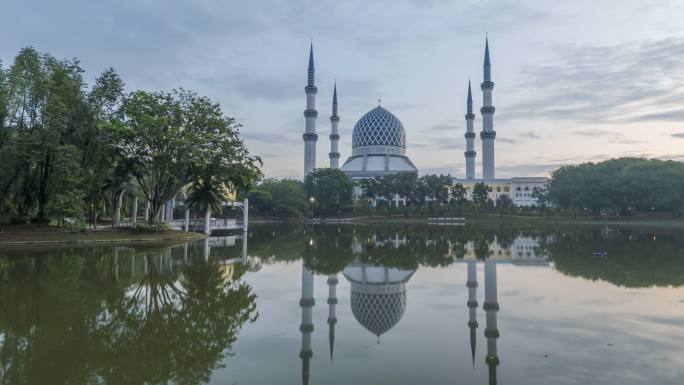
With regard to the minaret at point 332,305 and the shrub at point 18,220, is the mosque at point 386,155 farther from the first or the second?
the minaret at point 332,305

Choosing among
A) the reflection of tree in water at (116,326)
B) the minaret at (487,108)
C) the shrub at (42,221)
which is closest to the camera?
the reflection of tree in water at (116,326)

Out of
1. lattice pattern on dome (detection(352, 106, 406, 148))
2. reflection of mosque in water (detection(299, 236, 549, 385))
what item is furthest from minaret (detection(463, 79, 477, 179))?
reflection of mosque in water (detection(299, 236, 549, 385))

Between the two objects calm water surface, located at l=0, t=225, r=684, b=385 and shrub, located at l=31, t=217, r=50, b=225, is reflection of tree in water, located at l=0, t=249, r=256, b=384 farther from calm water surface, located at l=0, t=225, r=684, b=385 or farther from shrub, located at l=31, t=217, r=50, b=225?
shrub, located at l=31, t=217, r=50, b=225

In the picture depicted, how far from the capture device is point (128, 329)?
8.55 meters

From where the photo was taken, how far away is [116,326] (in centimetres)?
873

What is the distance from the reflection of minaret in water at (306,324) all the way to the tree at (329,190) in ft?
181

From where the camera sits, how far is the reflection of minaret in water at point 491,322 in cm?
698

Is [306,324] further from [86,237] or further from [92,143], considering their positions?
[92,143]

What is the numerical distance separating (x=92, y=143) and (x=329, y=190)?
141 ft

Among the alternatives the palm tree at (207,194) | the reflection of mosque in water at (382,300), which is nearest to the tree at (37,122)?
the palm tree at (207,194)

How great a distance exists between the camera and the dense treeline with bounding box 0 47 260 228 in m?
26.3

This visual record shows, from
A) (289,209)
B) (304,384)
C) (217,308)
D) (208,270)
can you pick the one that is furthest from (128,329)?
(289,209)

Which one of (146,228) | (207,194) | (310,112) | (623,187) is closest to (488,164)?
(623,187)

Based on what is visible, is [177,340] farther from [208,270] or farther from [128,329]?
[208,270]
